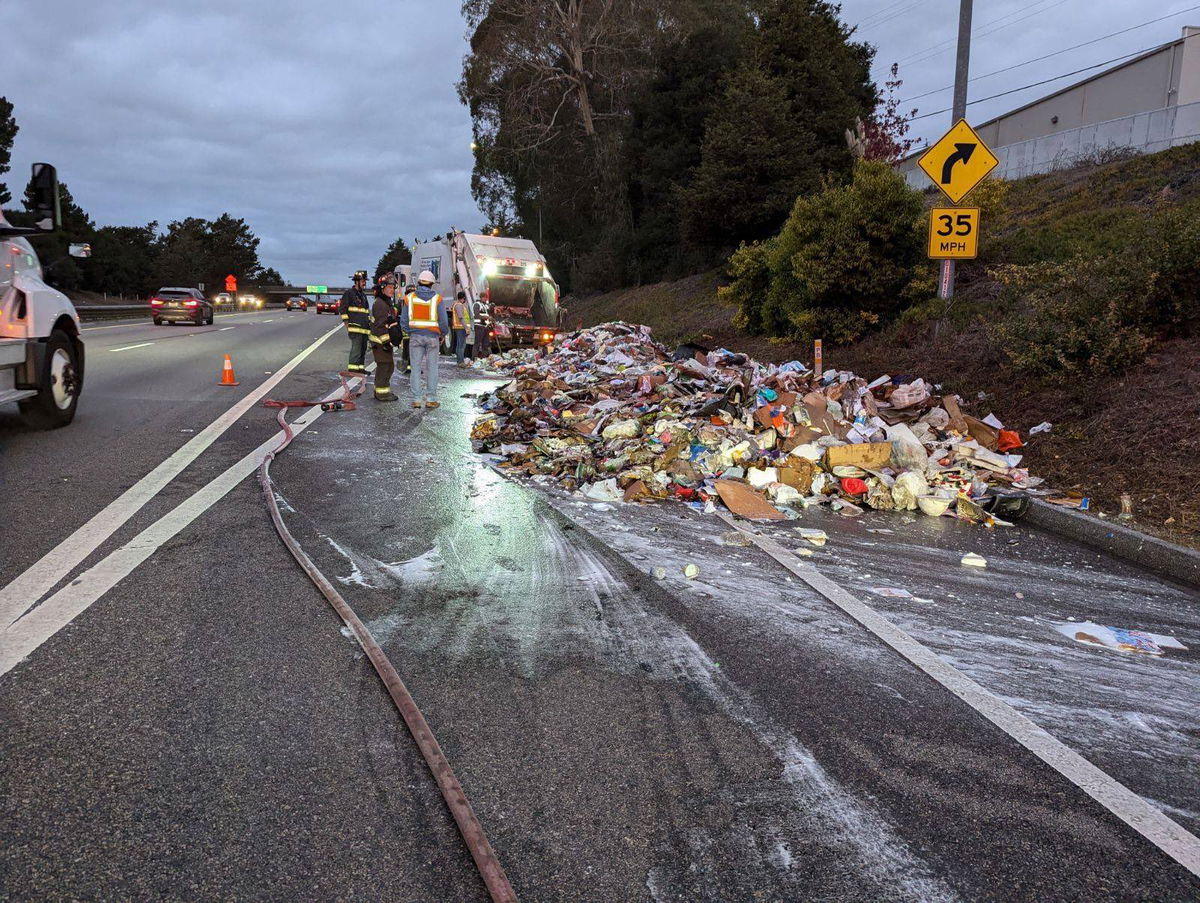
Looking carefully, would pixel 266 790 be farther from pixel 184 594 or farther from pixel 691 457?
pixel 691 457

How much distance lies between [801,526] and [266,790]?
15.1ft

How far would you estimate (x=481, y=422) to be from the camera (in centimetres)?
1012

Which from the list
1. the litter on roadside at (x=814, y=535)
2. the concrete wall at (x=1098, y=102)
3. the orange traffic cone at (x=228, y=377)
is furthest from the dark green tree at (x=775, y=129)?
the litter on roadside at (x=814, y=535)

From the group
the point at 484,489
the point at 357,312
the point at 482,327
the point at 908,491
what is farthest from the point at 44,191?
the point at 482,327

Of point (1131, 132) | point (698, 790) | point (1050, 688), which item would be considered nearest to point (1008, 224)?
point (1131, 132)

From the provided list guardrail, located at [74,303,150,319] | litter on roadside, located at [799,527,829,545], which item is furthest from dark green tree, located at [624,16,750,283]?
guardrail, located at [74,303,150,319]

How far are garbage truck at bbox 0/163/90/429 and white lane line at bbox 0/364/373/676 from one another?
111 inches

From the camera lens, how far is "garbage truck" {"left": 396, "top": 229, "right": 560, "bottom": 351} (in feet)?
68.4

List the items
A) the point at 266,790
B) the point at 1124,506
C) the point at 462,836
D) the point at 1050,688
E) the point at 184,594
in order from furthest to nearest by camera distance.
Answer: the point at 1124,506 → the point at 184,594 → the point at 1050,688 → the point at 266,790 → the point at 462,836

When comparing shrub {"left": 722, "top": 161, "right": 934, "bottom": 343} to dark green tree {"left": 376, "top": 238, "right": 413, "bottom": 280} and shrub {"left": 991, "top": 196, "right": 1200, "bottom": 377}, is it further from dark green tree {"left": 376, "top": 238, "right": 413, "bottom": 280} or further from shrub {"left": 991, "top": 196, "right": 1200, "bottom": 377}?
dark green tree {"left": 376, "top": 238, "right": 413, "bottom": 280}

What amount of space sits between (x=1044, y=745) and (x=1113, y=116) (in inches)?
1205

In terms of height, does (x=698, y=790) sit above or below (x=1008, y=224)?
below

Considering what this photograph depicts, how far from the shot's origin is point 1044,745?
2.98m

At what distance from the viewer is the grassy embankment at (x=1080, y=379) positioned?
6711 mm
